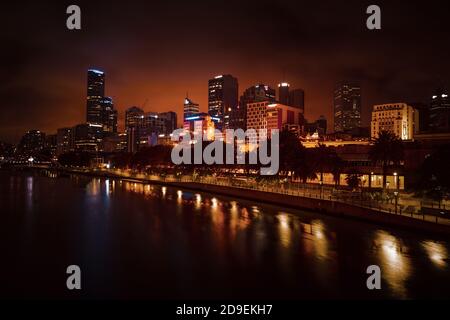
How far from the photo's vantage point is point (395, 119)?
138 meters

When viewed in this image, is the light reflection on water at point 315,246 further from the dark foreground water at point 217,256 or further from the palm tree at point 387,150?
the palm tree at point 387,150

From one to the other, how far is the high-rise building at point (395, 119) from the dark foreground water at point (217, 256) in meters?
115

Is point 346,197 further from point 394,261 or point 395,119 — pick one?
point 395,119

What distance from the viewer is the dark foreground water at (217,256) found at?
17828 mm

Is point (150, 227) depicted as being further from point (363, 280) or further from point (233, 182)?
point (233, 182)

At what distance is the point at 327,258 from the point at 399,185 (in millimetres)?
32642

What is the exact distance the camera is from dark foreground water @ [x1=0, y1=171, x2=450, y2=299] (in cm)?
1783

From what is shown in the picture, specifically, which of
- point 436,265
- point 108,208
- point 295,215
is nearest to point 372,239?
point 436,265

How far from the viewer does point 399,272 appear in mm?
19875

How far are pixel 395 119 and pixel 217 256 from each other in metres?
134

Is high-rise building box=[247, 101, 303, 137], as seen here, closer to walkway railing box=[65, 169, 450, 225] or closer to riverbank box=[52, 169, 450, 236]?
walkway railing box=[65, 169, 450, 225]
